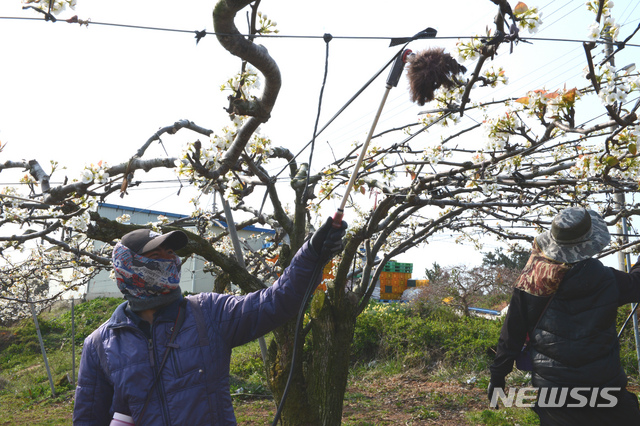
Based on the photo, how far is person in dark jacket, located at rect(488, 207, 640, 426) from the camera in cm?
216

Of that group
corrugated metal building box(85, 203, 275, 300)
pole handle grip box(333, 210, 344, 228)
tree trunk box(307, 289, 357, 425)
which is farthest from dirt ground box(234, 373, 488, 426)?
corrugated metal building box(85, 203, 275, 300)

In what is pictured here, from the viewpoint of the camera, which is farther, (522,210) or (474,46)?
(522,210)

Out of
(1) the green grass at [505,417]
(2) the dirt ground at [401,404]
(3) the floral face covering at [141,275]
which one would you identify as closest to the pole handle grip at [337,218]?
(3) the floral face covering at [141,275]

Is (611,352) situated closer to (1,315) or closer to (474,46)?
(474,46)

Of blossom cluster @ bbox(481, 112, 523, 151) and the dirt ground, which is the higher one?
blossom cluster @ bbox(481, 112, 523, 151)

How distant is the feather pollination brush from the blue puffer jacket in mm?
1993

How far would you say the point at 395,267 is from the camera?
61.4 ft

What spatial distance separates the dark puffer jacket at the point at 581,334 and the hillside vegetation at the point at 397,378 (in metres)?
3.42

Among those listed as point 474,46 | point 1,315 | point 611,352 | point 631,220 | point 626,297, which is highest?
point 474,46

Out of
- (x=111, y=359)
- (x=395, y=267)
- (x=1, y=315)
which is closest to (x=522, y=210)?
(x=111, y=359)

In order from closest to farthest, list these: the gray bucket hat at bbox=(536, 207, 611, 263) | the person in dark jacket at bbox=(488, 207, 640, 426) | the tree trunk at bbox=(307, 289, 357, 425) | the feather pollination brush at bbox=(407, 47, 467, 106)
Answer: the person in dark jacket at bbox=(488, 207, 640, 426) < the gray bucket hat at bbox=(536, 207, 611, 263) < the feather pollination brush at bbox=(407, 47, 467, 106) < the tree trunk at bbox=(307, 289, 357, 425)

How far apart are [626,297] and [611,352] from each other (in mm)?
293

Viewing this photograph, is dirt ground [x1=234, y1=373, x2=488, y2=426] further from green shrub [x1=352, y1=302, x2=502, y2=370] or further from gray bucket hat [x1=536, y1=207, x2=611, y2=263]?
gray bucket hat [x1=536, y1=207, x2=611, y2=263]

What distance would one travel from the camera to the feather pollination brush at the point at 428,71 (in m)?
A: 3.26
